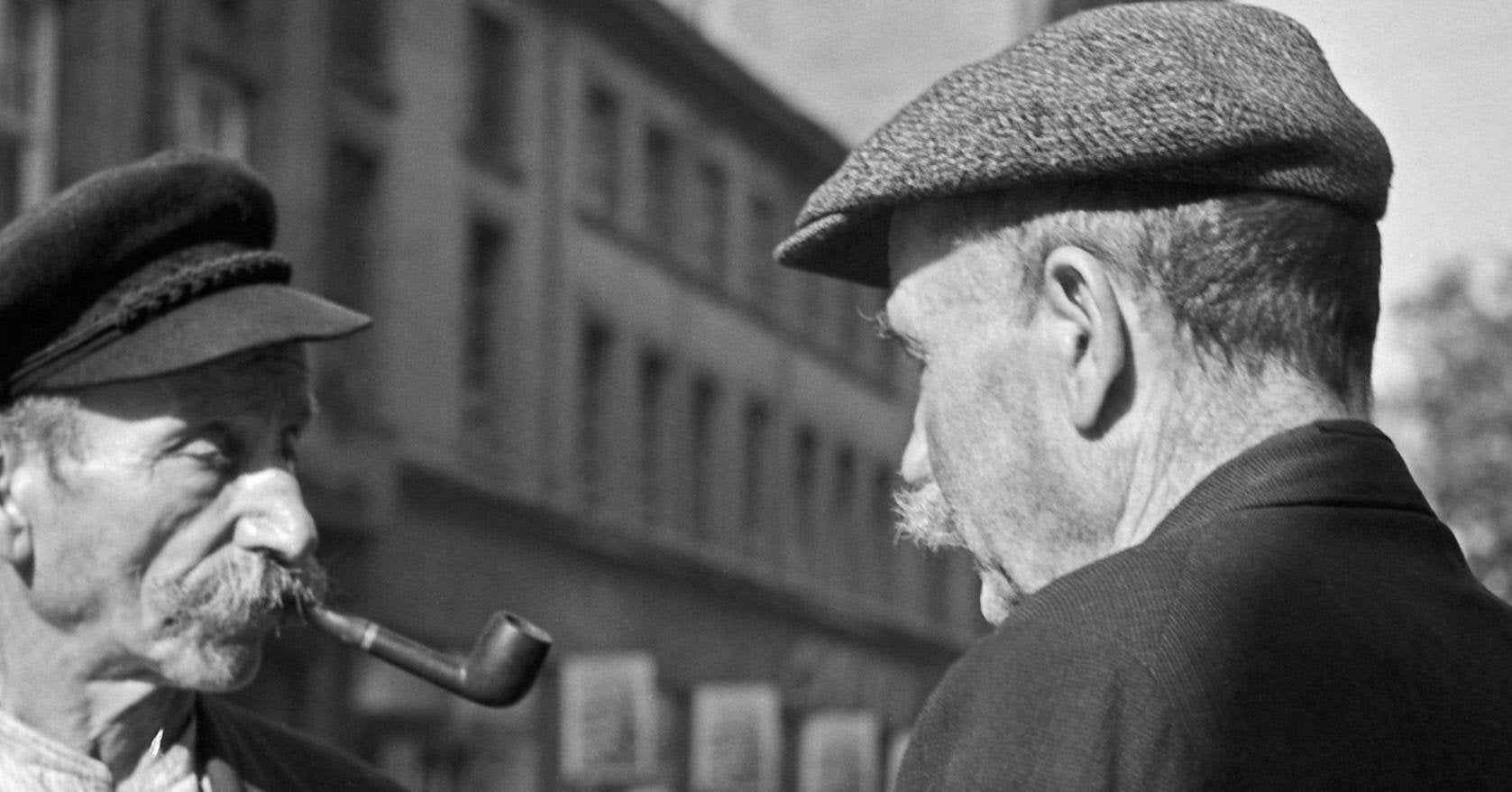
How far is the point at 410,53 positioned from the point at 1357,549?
2326 centimetres

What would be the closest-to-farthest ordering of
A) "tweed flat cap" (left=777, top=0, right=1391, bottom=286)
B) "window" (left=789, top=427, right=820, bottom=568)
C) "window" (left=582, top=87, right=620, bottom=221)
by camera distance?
"tweed flat cap" (left=777, top=0, right=1391, bottom=286) < "window" (left=582, top=87, right=620, bottom=221) < "window" (left=789, top=427, right=820, bottom=568)

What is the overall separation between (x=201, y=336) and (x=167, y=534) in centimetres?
25

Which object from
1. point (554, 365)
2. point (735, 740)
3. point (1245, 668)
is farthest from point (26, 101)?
point (1245, 668)

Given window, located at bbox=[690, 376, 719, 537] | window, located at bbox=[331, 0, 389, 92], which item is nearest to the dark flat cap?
window, located at bbox=[331, 0, 389, 92]

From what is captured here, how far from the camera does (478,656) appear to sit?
3182mm

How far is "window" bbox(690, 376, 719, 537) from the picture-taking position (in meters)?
33.4

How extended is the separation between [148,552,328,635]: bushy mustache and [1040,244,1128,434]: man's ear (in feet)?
4.71

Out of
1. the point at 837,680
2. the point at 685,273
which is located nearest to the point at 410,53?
the point at 685,273

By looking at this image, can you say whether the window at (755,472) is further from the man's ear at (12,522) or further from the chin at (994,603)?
the chin at (994,603)

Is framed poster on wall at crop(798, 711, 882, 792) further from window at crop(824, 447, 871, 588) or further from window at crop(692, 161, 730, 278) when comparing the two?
window at crop(824, 447, 871, 588)

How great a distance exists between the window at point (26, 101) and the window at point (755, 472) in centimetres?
1913

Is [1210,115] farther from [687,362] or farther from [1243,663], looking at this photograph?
[687,362]

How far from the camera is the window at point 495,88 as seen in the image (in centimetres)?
2680

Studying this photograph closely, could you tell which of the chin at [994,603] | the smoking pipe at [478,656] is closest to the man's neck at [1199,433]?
the chin at [994,603]
